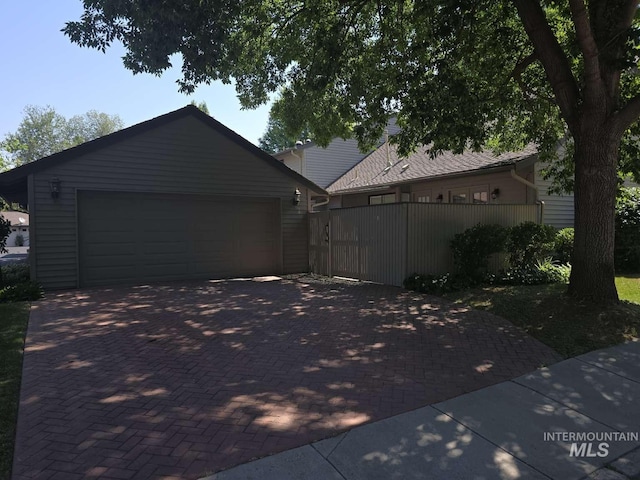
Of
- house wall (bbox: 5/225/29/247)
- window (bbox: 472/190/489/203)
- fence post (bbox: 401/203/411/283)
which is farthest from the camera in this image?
house wall (bbox: 5/225/29/247)

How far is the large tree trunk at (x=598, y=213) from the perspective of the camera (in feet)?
22.5

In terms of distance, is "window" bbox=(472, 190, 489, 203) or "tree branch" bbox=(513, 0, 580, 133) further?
"window" bbox=(472, 190, 489, 203)

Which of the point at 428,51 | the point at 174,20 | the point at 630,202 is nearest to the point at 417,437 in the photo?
the point at 174,20

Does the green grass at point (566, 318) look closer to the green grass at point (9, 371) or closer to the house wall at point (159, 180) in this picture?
the green grass at point (9, 371)

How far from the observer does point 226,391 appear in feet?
13.8

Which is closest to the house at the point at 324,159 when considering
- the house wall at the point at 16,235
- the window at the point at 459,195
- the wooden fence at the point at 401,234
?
the window at the point at 459,195

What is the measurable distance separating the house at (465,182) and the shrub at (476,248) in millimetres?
3293

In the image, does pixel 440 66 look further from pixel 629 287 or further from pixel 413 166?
pixel 413 166

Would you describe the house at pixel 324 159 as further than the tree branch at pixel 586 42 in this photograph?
Yes

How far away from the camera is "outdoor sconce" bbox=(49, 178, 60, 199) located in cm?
1010

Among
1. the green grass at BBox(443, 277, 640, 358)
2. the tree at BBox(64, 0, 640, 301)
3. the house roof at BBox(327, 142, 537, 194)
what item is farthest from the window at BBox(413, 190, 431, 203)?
the green grass at BBox(443, 277, 640, 358)

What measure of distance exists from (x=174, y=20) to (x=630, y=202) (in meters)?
13.4

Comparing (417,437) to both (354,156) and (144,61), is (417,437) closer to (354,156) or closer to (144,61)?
(144,61)

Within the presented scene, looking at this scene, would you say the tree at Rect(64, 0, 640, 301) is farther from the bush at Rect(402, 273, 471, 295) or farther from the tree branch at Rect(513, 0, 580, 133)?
the bush at Rect(402, 273, 471, 295)
